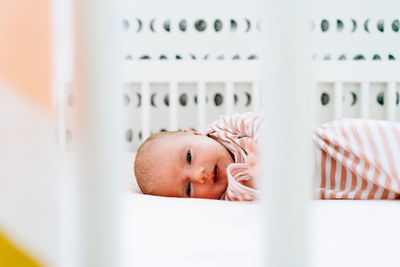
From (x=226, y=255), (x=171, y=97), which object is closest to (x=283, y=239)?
(x=226, y=255)

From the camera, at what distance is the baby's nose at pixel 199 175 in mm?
809

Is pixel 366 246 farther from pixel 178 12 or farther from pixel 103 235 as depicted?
pixel 178 12

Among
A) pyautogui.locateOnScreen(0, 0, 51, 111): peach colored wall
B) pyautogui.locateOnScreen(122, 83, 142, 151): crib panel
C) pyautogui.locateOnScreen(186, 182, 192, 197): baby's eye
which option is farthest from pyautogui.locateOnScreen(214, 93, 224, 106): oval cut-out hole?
pyautogui.locateOnScreen(0, 0, 51, 111): peach colored wall

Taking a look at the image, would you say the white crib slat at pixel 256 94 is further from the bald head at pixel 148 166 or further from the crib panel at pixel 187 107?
the bald head at pixel 148 166

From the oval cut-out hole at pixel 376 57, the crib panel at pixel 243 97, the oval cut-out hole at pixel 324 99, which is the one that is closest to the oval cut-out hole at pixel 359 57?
the oval cut-out hole at pixel 376 57

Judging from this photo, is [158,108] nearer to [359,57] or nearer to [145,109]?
[145,109]

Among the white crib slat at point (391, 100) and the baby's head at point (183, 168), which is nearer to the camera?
the baby's head at point (183, 168)

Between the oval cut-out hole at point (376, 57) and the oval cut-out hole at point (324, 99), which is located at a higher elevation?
the oval cut-out hole at point (376, 57)

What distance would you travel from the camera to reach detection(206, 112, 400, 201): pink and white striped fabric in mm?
761

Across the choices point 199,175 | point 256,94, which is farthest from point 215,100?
point 199,175

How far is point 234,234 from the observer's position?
49cm

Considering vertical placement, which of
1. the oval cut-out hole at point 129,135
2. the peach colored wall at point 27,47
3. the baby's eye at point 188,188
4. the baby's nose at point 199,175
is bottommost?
the baby's eye at point 188,188

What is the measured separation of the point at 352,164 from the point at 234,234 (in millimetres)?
380

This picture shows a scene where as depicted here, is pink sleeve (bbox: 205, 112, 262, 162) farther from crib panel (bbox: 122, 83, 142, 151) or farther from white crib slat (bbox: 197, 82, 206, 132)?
crib panel (bbox: 122, 83, 142, 151)
